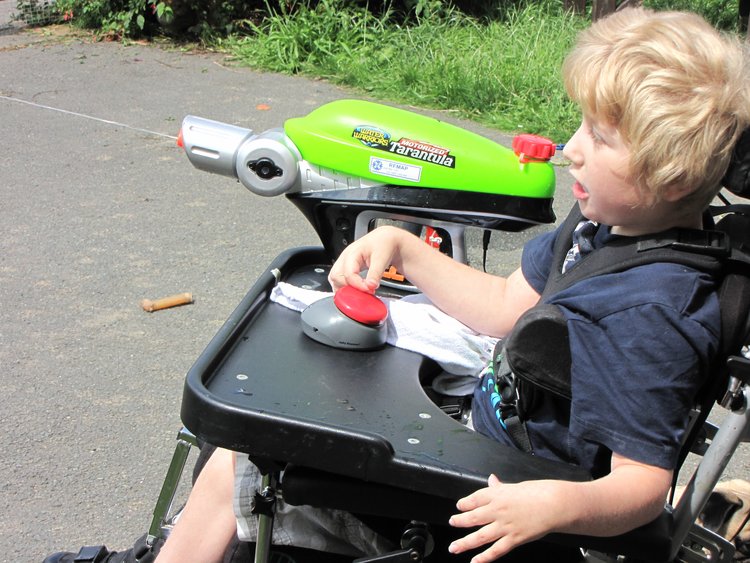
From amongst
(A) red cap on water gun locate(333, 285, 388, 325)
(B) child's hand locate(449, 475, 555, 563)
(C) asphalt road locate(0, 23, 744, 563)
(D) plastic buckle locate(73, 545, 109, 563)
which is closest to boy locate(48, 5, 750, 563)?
(B) child's hand locate(449, 475, 555, 563)

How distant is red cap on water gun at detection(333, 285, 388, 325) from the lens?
1.72 meters

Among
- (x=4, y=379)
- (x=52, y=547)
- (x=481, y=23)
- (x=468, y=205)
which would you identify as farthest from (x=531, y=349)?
(x=481, y=23)

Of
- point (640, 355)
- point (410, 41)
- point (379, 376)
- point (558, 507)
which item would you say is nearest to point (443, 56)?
point (410, 41)

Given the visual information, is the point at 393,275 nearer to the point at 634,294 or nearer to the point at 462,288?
→ the point at 462,288

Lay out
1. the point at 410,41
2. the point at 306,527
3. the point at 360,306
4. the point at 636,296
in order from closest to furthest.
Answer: the point at 636,296 < the point at 306,527 < the point at 360,306 < the point at 410,41

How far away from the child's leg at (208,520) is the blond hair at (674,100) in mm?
849

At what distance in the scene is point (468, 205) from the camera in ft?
6.56

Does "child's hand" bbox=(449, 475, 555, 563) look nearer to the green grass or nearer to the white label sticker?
the white label sticker

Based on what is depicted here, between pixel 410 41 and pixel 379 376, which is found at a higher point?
pixel 379 376

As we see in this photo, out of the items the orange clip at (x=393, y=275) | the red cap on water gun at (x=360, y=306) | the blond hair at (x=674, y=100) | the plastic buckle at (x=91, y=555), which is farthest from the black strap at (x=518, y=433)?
the plastic buckle at (x=91, y=555)

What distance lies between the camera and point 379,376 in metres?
1.67

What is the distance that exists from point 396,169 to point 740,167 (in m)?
0.78

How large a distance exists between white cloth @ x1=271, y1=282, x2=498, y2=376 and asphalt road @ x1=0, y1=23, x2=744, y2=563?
91 cm

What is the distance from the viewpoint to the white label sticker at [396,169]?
199cm
